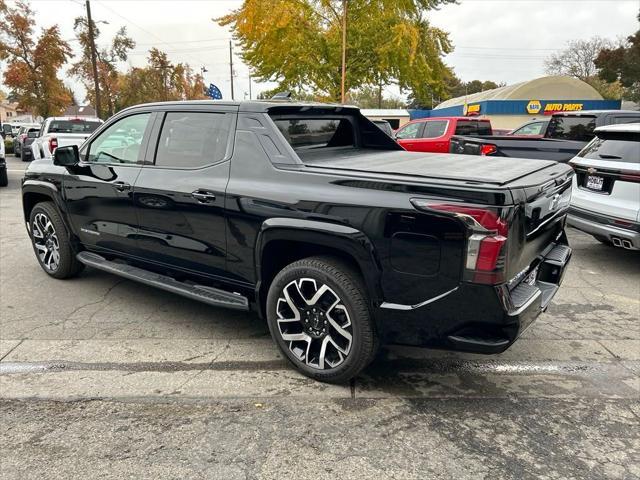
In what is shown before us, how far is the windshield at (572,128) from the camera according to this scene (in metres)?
8.65

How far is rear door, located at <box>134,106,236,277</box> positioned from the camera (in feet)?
11.6

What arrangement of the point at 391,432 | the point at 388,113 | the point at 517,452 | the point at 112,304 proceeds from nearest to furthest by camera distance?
1. the point at 517,452
2. the point at 391,432
3. the point at 112,304
4. the point at 388,113

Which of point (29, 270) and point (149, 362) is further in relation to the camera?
point (29, 270)

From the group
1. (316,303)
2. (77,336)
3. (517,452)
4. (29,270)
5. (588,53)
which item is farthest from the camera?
(588,53)

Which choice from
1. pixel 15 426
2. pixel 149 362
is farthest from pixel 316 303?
pixel 15 426

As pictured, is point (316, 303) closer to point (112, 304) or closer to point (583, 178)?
point (112, 304)

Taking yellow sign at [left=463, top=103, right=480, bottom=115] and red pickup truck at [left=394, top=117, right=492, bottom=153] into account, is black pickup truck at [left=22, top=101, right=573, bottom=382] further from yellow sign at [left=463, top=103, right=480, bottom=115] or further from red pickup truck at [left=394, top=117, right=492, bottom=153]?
yellow sign at [left=463, top=103, right=480, bottom=115]

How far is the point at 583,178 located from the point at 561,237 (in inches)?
103

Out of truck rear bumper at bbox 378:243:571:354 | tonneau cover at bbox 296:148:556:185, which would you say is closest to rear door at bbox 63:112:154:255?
tonneau cover at bbox 296:148:556:185

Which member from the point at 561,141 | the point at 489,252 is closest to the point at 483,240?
the point at 489,252

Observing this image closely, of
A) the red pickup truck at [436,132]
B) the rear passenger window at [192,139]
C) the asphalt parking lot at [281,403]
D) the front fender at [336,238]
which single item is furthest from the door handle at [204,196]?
the red pickup truck at [436,132]

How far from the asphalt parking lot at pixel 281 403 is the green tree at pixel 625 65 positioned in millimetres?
49598

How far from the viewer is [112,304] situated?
4.69m

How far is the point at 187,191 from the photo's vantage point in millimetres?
3652
